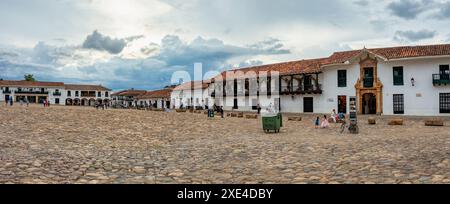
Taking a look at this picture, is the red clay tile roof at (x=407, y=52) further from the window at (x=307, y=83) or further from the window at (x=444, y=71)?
the window at (x=307, y=83)

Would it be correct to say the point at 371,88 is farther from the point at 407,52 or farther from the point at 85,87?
the point at 85,87

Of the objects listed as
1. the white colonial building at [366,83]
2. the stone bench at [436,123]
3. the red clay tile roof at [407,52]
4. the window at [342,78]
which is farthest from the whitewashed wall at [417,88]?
the stone bench at [436,123]

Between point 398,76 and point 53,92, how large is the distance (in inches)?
3021

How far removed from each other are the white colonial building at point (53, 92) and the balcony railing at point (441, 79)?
205 ft

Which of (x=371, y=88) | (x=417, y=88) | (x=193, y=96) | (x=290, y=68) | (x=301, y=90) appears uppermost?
(x=290, y=68)

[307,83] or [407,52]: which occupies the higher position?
[407,52]

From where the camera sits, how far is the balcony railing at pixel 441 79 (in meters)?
29.6

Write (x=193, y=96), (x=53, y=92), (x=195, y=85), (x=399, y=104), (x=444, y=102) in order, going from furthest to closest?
(x=53, y=92)
(x=195, y=85)
(x=193, y=96)
(x=399, y=104)
(x=444, y=102)

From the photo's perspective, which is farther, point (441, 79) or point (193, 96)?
point (193, 96)

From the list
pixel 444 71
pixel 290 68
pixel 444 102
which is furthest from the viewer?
pixel 290 68

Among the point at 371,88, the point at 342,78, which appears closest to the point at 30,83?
the point at 342,78

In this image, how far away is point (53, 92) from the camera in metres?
81.7

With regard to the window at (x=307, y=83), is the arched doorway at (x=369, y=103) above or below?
below

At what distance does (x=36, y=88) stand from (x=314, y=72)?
6836 centimetres
